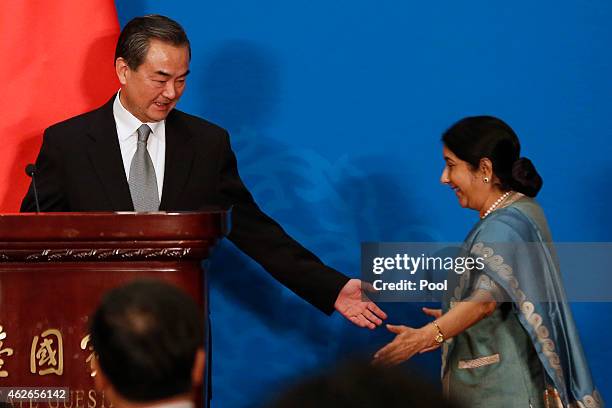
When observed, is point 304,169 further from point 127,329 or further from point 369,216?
point 127,329

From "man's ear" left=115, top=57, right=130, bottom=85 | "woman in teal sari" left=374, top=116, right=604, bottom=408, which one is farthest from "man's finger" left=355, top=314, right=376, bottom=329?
"man's ear" left=115, top=57, right=130, bottom=85

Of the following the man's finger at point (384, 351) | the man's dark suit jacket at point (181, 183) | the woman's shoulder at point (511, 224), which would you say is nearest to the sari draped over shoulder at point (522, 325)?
the woman's shoulder at point (511, 224)

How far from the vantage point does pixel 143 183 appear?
2.57 meters

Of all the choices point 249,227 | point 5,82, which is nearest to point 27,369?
point 249,227

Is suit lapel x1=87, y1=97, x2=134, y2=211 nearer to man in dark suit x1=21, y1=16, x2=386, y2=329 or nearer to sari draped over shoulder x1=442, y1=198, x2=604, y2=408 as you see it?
man in dark suit x1=21, y1=16, x2=386, y2=329

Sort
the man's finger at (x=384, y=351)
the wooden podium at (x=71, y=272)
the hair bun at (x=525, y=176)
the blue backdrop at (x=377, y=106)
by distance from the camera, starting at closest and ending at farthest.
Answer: the wooden podium at (x=71, y=272) < the man's finger at (x=384, y=351) < the hair bun at (x=525, y=176) < the blue backdrop at (x=377, y=106)

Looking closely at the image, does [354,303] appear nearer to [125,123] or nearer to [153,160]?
[153,160]

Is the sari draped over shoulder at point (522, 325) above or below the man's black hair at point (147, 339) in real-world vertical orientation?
above

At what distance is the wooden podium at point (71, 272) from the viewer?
191 cm

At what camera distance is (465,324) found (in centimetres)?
247

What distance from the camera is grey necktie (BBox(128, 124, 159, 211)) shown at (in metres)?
2.57

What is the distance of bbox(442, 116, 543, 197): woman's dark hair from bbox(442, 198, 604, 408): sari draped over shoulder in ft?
0.18

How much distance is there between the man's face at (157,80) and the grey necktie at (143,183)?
0.12m

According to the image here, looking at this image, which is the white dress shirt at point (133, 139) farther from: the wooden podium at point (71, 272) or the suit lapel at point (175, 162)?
the wooden podium at point (71, 272)
